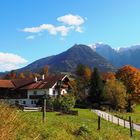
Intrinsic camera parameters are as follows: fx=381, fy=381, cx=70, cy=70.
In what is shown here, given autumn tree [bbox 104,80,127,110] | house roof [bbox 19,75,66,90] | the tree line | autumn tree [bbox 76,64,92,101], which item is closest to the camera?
autumn tree [bbox 104,80,127,110]

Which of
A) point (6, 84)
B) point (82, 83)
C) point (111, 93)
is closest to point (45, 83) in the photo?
point (6, 84)

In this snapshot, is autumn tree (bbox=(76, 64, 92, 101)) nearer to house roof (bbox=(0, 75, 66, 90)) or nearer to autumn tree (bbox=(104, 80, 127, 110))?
autumn tree (bbox=(104, 80, 127, 110))

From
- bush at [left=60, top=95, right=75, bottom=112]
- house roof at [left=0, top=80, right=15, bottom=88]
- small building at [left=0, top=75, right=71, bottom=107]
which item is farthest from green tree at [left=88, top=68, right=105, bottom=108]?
house roof at [left=0, top=80, right=15, bottom=88]

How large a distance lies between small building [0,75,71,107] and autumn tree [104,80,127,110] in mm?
10218

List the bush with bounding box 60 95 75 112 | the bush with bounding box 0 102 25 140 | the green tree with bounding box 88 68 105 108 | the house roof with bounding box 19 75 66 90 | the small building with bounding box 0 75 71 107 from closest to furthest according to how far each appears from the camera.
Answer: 1. the bush with bounding box 0 102 25 140
2. the bush with bounding box 60 95 75 112
3. the green tree with bounding box 88 68 105 108
4. the house roof with bounding box 19 75 66 90
5. the small building with bounding box 0 75 71 107

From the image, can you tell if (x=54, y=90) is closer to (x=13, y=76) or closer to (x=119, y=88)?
(x=119, y=88)

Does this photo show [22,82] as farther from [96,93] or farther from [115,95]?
[115,95]

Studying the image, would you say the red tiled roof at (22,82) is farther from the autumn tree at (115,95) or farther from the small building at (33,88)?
the autumn tree at (115,95)

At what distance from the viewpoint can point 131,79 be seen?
99.2 metres

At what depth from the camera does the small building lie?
89.6 metres

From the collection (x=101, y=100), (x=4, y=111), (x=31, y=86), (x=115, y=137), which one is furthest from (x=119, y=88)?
(x=4, y=111)

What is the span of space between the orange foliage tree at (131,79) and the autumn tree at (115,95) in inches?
290

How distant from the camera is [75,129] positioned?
17594mm

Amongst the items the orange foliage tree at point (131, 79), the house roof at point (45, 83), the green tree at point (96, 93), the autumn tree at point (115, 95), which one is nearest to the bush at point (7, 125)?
the autumn tree at point (115, 95)
